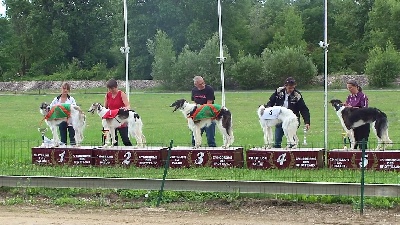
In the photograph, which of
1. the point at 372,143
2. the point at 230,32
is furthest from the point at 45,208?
the point at 230,32

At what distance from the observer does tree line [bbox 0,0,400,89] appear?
1056 inches

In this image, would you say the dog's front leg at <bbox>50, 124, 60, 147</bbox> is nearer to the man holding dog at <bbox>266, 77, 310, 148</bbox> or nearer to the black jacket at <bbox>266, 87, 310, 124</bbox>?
the man holding dog at <bbox>266, 77, 310, 148</bbox>

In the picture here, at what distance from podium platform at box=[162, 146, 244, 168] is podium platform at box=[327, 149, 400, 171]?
2084mm

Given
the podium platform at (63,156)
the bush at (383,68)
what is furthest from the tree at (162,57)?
the bush at (383,68)

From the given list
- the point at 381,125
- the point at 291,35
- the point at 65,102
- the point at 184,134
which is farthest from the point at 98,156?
the point at 291,35

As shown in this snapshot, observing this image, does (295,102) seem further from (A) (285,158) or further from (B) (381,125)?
(B) (381,125)

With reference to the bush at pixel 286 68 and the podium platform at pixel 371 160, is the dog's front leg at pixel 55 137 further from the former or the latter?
the bush at pixel 286 68

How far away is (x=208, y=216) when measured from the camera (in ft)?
33.0

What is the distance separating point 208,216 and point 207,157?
3514 mm

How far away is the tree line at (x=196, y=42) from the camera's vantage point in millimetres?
26812

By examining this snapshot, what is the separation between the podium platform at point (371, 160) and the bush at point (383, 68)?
32.6 metres

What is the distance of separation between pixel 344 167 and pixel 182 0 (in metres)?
15.6

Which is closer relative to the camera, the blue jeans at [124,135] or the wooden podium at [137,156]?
the wooden podium at [137,156]

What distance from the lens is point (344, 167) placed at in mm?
12734
